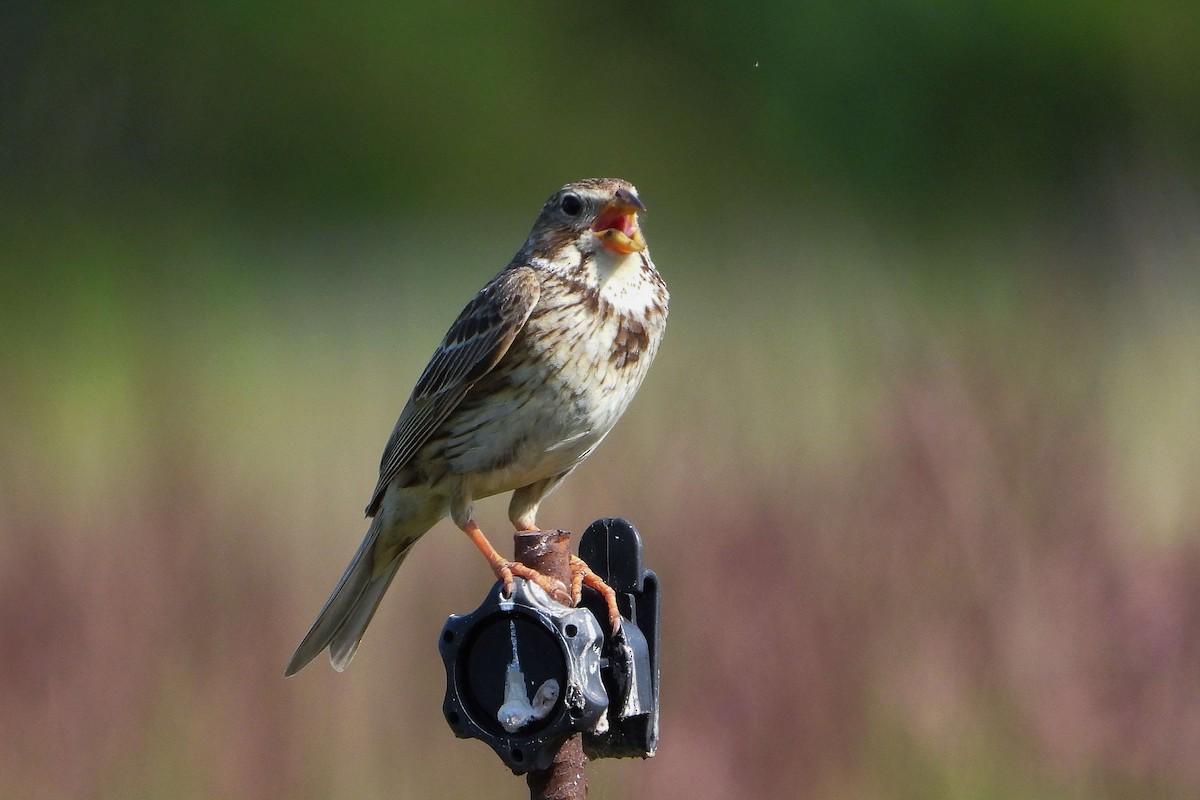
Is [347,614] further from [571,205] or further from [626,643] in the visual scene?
[626,643]

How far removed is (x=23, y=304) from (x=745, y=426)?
4963 mm

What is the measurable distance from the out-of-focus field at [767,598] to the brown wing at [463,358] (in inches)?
35.0

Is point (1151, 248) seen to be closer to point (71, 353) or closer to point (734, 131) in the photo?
point (71, 353)

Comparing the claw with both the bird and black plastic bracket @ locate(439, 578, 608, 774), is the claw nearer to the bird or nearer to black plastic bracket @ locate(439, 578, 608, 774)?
black plastic bracket @ locate(439, 578, 608, 774)

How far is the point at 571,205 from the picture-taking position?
318cm

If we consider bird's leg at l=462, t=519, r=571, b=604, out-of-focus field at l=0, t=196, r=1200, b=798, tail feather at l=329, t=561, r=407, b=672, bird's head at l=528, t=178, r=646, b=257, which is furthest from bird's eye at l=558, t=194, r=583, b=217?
out-of-focus field at l=0, t=196, r=1200, b=798

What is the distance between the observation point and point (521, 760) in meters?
2.15

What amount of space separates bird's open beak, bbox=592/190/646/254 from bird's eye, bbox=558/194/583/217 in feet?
0.18

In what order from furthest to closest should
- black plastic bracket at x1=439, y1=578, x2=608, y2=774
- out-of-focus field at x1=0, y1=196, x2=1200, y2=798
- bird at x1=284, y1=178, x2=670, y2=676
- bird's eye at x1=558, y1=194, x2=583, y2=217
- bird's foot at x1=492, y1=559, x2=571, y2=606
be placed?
out-of-focus field at x1=0, y1=196, x2=1200, y2=798, bird's eye at x1=558, y1=194, x2=583, y2=217, bird at x1=284, y1=178, x2=670, y2=676, bird's foot at x1=492, y1=559, x2=571, y2=606, black plastic bracket at x1=439, y1=578, x2=608, y2=774

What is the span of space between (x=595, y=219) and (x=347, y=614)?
3.10ft

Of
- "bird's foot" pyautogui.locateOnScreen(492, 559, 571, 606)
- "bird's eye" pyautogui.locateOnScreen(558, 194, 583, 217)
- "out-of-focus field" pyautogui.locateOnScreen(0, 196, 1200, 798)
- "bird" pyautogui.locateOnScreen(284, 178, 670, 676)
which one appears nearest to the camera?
"bird's foot" pyautogui.locateOnScreen(492, 559, 571, 606)

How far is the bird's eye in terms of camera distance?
3176mm

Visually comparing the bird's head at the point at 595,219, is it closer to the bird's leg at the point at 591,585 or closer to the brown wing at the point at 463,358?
the brown wing at the point at 463,358

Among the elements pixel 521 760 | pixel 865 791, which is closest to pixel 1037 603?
pixel 865 791
